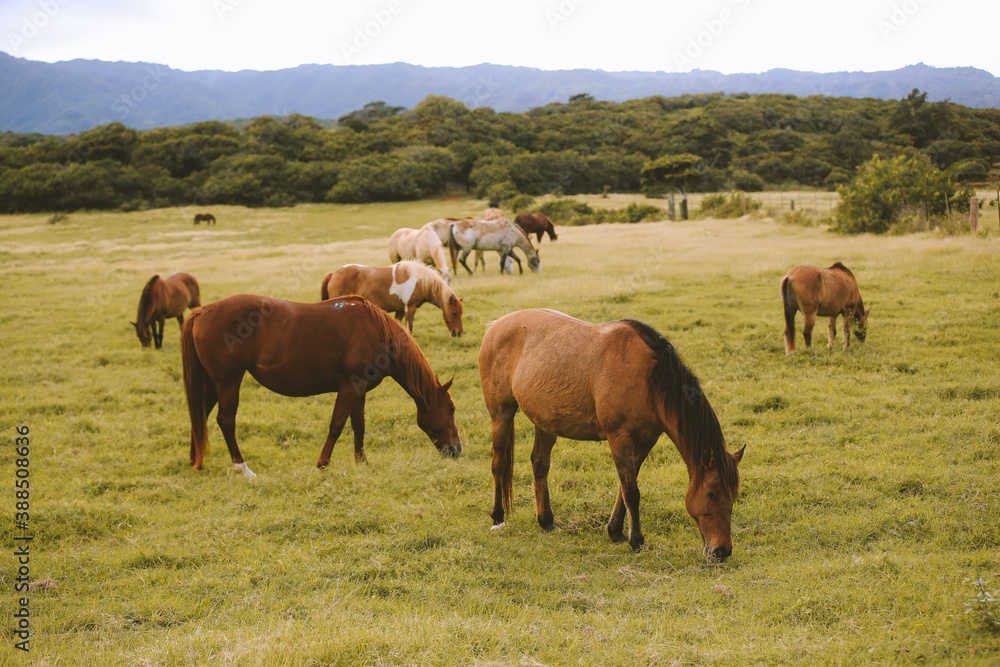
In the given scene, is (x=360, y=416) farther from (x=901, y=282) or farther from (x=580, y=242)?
(x=580, y=242)

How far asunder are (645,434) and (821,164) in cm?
5913

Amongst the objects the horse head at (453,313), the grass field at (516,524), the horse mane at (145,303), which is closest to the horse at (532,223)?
the grass field at (516,524)

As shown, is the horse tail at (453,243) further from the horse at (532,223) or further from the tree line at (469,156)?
the tree line at (469,156)

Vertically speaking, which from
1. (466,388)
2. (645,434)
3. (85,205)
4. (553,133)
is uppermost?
(553,133)

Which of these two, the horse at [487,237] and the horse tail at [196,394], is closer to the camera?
the horse tail at [196,394]

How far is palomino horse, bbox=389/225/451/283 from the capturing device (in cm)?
1676

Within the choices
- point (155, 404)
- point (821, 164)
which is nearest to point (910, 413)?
point (155, 404)

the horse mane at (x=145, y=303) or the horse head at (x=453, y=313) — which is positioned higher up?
the horse mane at (x=145, y=303)

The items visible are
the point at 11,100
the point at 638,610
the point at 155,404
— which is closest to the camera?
the point at 638,610

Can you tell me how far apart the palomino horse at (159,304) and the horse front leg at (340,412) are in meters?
7.38

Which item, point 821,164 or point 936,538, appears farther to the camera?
point 821,164

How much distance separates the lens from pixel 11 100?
184375 mm

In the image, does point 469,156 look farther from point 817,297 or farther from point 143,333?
point 817,297

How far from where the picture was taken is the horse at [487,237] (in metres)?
18.6
